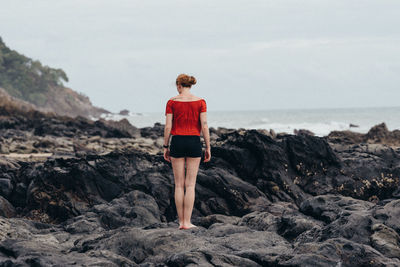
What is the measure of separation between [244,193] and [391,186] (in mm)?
3521

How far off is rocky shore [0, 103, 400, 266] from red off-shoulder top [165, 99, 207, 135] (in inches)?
60.2

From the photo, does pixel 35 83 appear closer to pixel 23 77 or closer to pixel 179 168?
pixel 23 77

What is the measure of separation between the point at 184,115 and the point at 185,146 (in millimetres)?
487

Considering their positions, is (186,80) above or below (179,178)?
above

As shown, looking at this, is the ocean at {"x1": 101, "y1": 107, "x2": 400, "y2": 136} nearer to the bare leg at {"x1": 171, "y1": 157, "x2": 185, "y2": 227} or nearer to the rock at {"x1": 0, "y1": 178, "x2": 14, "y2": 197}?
the rock at {"x1": 0, "y1": 178, "x2": 14, "y2": 197}

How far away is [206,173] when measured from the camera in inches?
440

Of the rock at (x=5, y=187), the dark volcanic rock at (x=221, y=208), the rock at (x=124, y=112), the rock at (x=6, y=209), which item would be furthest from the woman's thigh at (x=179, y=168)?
the rock at (x=124, y=112)

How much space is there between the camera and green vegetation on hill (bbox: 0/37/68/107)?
331ft

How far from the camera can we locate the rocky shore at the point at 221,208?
228 inches

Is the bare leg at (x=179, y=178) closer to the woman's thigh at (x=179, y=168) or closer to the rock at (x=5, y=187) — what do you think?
the woman's thigh at (x=179, y=168)

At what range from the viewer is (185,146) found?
25.7 ft

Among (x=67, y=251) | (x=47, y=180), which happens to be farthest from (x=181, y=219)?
(x=47, y=180)

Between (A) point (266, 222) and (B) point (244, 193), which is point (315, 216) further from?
(B) point (244, 193)

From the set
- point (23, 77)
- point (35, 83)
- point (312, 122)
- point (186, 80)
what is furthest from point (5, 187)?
point (35, 83)
